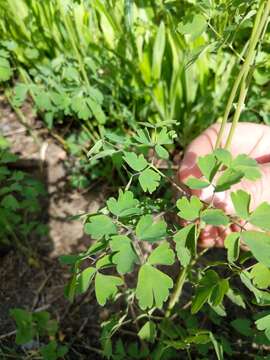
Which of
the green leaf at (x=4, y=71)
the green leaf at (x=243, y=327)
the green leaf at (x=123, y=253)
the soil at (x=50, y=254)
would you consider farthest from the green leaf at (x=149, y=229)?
the green leaf at (x=4, y=71)

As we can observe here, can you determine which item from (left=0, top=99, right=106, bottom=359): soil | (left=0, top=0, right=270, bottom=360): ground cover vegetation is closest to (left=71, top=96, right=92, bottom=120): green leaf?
(left=0, top=0, right=270, bottom=360): ground cover vegetation

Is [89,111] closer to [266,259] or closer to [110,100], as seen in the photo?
[110,100]

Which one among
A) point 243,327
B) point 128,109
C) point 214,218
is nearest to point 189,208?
point 214,218

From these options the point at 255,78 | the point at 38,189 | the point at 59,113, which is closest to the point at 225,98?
the point at 255,78

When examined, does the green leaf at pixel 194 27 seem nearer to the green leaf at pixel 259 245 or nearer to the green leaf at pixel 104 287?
the green leaf at pixel 259 245

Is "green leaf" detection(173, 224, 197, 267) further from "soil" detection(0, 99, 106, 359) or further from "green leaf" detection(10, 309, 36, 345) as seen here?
"soil" detection(0, 99, 106, 359)

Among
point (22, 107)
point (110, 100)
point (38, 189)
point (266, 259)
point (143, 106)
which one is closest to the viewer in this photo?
point (266, 259)
